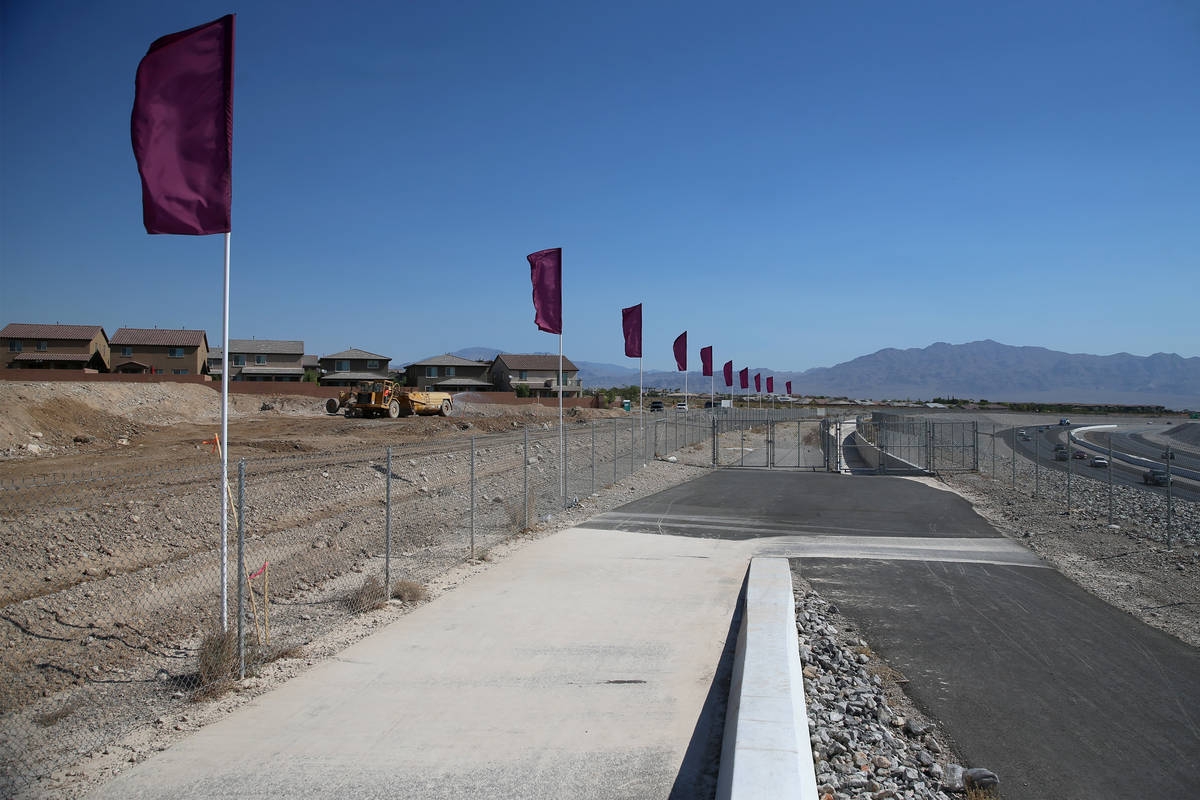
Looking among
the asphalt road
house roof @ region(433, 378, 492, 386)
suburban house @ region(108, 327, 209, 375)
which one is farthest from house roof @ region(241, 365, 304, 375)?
the asphalt road

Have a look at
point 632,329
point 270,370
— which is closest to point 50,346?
point 270,370

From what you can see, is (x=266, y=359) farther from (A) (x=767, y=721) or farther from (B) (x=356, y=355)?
(A) (x=767, y=721)

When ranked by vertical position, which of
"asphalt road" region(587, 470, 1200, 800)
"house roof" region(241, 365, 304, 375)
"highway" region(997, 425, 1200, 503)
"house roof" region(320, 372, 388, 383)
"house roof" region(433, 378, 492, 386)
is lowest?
"highway" region(997, 425, 1200, 503)

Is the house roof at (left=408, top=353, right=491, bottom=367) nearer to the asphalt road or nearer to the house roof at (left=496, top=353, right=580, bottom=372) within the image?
the house roof at (left=496, top=353, right=580, bottom=372)

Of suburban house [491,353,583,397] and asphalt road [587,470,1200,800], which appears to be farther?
suburban house [491,353,583,397]

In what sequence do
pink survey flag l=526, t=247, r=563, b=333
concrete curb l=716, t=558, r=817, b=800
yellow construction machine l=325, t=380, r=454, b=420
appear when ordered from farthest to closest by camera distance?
yellow construction machine l=325, t=380, r=454, b=420
pink survey flag l=526, t=247, r=563, b=333
concrete curb l=716, t=558, r=817, b=800

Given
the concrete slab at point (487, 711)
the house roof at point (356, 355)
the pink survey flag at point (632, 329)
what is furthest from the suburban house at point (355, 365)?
the concrete slab at point (487, 711)

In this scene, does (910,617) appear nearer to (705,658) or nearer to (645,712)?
(705,658)

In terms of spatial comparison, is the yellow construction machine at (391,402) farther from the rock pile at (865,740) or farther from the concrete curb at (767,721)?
the concrete curb at (767,721)

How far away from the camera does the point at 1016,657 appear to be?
7992 millimetres

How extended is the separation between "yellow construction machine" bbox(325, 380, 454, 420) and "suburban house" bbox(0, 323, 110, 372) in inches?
1129

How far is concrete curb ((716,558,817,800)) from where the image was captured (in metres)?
3.97

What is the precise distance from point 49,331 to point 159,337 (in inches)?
343

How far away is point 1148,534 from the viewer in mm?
15367
